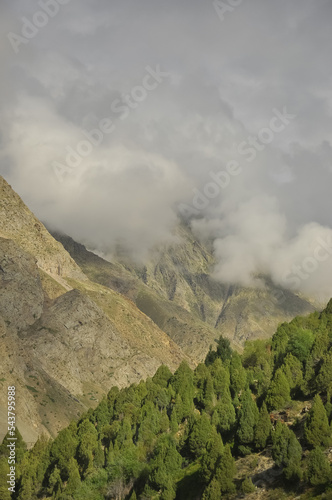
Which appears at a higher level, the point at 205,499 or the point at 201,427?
the point at 201,427

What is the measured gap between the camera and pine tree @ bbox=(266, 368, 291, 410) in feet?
296

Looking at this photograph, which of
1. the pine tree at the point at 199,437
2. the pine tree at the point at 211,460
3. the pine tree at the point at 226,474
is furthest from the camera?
the pine tree at the point at 199,437

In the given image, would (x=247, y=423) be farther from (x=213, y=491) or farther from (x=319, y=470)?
(x=319, y=470)

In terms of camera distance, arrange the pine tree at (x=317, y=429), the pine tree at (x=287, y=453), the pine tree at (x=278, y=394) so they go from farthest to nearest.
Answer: the pine tree at (x=278, y=394)
the pine tree at (x=317, y=429)
the pine tree at (x=287, y=453)

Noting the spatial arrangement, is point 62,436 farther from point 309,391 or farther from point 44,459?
point 309,391

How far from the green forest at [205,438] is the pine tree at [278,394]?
0.17 metres

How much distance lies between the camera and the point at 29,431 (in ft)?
504

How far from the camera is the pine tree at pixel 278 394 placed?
9031 centimetres

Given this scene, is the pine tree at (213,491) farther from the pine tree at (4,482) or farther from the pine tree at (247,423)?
the pine tree at (4,482)

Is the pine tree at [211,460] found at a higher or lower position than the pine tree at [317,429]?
lower

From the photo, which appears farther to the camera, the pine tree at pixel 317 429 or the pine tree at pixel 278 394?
the pine tree at pixel 278 394

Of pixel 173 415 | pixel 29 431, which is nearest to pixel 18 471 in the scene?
pixel 173 415

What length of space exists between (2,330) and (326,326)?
110 m

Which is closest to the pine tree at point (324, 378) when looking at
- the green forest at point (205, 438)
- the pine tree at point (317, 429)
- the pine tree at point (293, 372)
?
the green forest at point (205, 438)
